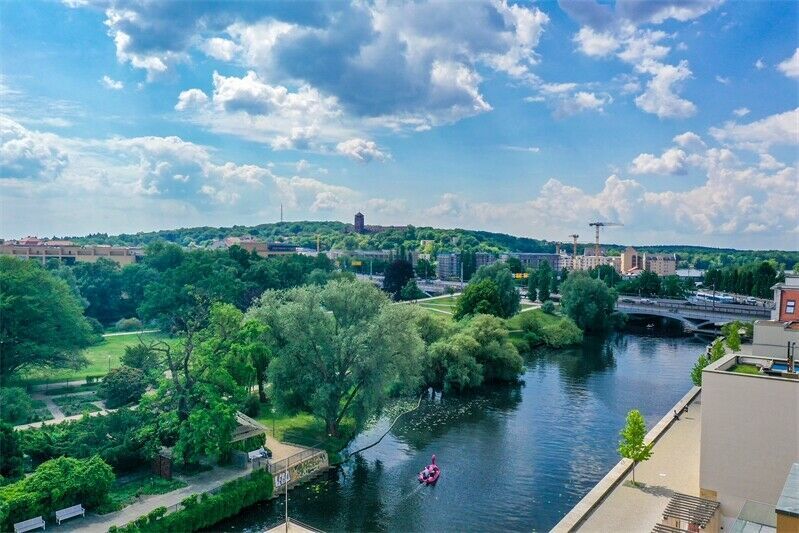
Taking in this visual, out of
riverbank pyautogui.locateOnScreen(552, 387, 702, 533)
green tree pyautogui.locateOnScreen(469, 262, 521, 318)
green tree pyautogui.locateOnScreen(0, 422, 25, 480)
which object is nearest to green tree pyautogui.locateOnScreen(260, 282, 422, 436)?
green tree pyautogui.locateOnScreen(0, 422, 25, 480)

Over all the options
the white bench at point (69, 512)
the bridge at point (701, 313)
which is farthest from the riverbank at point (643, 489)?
the bridge at point (701, 313)

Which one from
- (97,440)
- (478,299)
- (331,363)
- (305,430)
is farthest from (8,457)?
(478,299)

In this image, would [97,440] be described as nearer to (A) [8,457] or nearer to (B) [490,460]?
(A) [8,457]

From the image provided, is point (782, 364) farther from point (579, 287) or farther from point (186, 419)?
point (579, 287)

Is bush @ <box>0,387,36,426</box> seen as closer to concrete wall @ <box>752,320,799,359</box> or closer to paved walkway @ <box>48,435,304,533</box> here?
paved walkway @ <box>48,435,304,533</box>

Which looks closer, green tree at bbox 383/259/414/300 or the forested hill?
green tree at bbox 383/259/414/300

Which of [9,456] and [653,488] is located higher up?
[9,456]
